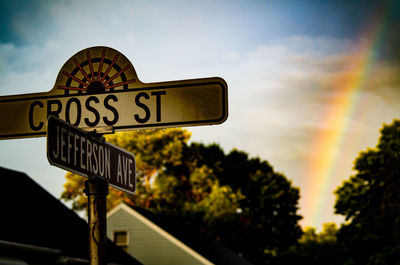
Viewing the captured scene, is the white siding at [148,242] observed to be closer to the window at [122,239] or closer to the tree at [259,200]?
the window at [122,239]

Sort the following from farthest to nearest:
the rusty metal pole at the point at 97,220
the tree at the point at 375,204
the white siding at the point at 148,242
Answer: the tree at the point at 375,204 < the white siding at the point at 148,242 < the rusty metal pole at the point at 97,220

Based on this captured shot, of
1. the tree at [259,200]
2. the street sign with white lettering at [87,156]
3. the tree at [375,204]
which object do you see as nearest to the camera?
the street sign with white lettering at [87,156]

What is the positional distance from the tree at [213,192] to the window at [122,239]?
40.1 feet

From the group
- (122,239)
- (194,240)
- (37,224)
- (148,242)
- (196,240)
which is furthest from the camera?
(196,240)

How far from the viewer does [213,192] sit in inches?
2112

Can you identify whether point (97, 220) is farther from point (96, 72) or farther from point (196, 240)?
point (196, 240)

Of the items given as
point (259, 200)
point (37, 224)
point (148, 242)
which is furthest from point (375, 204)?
point (37, 224)

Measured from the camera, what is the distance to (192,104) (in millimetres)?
3791

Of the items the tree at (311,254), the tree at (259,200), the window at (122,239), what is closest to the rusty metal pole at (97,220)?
the window at (122,239)

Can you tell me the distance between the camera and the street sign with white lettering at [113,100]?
3.78 metres

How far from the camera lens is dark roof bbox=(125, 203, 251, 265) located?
35906mm

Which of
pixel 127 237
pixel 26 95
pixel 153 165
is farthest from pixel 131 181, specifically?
pixel 153 165

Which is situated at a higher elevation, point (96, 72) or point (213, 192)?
point (213, 192)

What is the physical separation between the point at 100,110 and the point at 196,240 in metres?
36.0
